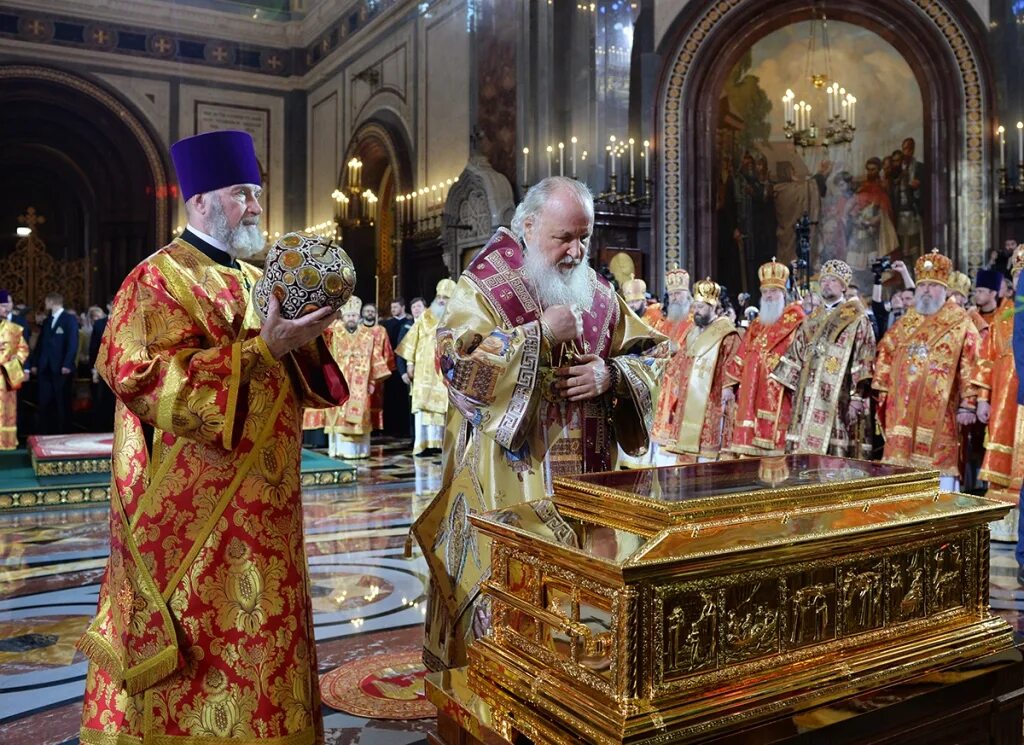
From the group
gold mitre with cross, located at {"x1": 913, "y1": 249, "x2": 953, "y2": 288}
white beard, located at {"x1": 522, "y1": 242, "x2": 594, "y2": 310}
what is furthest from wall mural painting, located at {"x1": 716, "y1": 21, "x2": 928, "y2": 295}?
white beard, located at {"x1": 522, "y1": 242, "x2": 594, "y2": 310}

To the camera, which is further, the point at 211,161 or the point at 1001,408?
the point at 1001,408

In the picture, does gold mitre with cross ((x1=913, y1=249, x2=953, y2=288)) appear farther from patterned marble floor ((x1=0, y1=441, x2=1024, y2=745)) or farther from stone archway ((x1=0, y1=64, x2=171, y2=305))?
stone archway ((x1=0, y1=64, x2=171, y2=305))

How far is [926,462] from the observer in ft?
21.6

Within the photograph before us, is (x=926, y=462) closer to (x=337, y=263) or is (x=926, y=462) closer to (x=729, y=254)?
(x=337, y=263)

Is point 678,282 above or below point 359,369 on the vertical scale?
above

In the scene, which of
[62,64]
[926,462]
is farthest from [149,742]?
[62,64]

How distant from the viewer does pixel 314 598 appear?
4.48 meters

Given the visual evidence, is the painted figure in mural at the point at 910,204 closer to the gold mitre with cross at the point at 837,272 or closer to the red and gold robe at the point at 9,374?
Result: the gold mitre with cross at the point at 837,272

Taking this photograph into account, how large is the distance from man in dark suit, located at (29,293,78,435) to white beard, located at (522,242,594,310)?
12338 millimetres

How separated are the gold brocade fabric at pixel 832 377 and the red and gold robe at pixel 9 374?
863 centimetres

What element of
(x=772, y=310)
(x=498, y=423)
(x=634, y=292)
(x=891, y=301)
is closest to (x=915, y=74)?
(x=891, y=301)

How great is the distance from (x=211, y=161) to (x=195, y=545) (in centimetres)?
97

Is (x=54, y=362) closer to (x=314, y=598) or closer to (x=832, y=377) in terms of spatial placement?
(x=314, y=598)

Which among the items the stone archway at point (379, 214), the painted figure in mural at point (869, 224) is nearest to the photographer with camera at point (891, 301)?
the painted figure in mural at point (869, 224)
